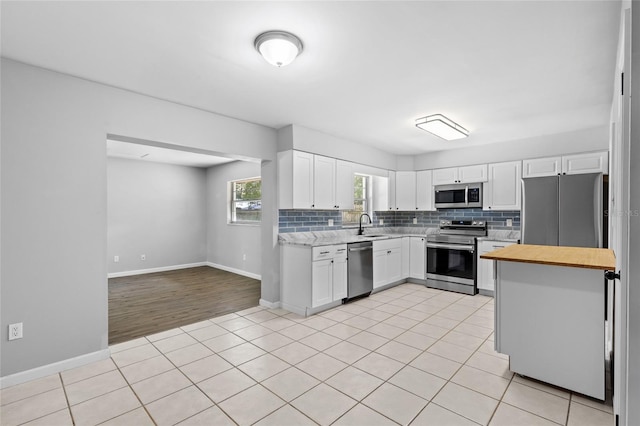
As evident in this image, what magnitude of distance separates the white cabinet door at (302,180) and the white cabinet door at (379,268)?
1410mm

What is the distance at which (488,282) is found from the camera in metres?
4.81

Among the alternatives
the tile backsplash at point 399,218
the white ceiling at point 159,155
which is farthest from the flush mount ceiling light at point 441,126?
the white ceiling at point 159,155

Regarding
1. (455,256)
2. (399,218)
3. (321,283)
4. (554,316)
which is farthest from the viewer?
(399,218)

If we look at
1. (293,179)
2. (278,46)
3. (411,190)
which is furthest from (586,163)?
(278,46)

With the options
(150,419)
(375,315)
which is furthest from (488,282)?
(150,419)

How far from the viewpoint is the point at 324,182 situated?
4.57m

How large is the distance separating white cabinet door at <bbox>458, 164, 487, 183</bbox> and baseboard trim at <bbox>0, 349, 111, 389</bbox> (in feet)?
17.5

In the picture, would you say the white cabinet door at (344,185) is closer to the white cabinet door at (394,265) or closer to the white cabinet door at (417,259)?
the white cabinet door at (394,265)

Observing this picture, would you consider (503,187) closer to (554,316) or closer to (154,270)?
(554,316)

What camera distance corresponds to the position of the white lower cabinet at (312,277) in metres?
3.92

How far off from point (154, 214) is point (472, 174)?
6.37 metres

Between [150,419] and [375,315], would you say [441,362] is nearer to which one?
[375,315]

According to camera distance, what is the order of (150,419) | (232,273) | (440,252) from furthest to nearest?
(232,273) → (440,252) → (150,419)

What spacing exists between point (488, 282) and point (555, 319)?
270 centimetres
